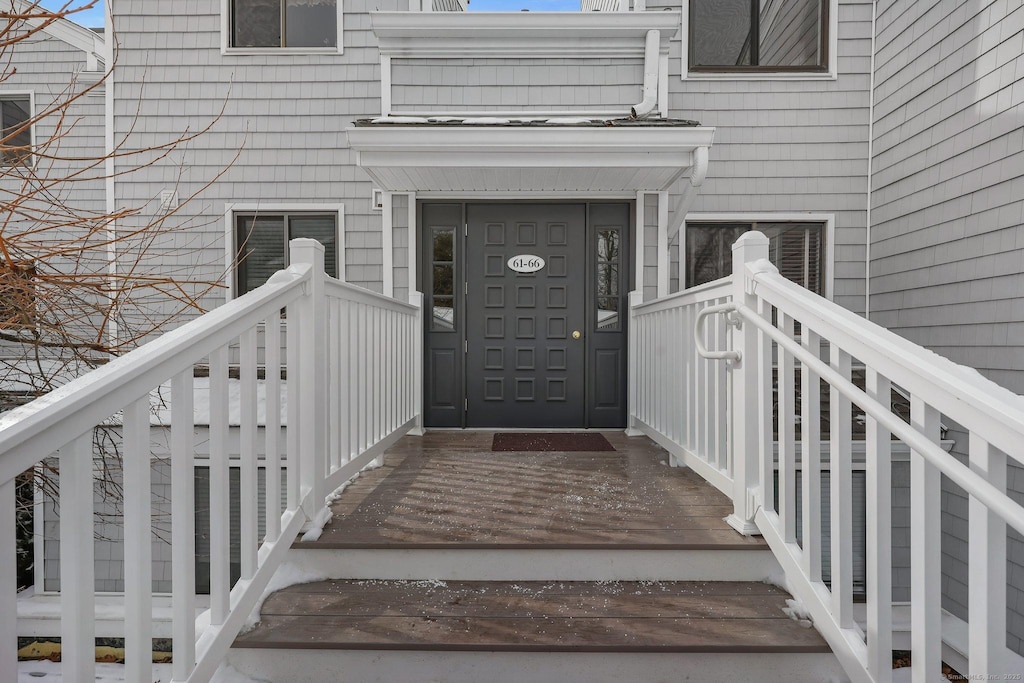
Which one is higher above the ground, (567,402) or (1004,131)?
(1004,131)

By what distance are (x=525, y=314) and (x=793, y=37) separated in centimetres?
330

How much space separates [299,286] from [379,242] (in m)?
3.07

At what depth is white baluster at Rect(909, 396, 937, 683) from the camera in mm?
1375

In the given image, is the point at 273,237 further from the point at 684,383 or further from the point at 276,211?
the point at 684,383

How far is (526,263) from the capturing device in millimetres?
5012

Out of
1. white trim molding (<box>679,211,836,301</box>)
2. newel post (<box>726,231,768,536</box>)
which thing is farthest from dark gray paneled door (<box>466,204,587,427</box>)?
newel post (<box>726,231,768,536</box>)

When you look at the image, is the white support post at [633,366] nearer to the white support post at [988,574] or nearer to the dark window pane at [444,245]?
the dark window pane at [444,245]

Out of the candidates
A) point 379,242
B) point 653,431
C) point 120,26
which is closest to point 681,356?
point 653,431

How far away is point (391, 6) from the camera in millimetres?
5293

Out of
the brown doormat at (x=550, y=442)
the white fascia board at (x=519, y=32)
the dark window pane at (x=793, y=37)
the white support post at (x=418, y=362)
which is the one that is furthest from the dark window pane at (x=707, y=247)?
the white support post at (x=418, y=362)

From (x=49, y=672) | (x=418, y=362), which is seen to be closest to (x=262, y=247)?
(x=418, y=362)

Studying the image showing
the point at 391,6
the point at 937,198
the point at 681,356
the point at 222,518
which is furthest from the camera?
the point at 391,6

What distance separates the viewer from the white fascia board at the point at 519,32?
4.34 meters

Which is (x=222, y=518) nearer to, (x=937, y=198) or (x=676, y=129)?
(x=676, y=129)
